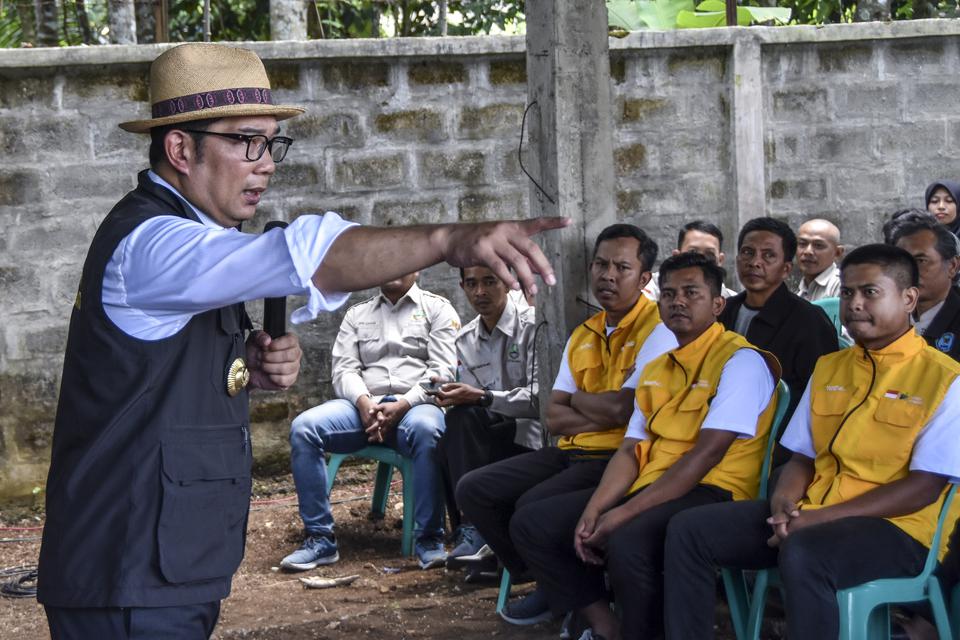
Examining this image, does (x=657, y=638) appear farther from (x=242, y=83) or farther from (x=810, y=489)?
(x=242, y=83)

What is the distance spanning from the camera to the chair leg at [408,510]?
6820 mm

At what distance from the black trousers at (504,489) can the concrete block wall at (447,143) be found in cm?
247

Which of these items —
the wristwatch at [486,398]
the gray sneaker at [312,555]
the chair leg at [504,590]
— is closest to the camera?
the chair leg at [504,590]

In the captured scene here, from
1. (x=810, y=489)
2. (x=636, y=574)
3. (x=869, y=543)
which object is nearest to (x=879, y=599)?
(x=869, y=543)

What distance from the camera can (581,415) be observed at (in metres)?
5.25

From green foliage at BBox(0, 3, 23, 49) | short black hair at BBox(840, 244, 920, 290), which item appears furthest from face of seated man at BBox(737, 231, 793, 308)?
green foliage at BBox(0, 3, 23, 49)

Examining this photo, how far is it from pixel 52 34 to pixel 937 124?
21.9 ft

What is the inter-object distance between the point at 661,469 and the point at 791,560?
865mm

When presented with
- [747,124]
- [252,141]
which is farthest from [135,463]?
[747,124]

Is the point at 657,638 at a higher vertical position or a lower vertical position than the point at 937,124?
lower

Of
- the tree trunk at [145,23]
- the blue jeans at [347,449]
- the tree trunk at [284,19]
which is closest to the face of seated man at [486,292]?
the blue jeans at [347,449]

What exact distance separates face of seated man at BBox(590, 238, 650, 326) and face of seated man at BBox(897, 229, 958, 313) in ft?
3.73

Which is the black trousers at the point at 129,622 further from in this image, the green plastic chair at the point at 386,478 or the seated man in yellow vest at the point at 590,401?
the green plastic chair at the point at 386,478

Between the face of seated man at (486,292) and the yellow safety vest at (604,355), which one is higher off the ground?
the face of seated man at (486,292)
